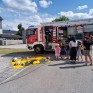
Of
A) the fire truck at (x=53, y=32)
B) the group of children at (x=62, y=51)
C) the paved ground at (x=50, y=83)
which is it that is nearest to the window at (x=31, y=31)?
the fire truck at (x=53, y=32)

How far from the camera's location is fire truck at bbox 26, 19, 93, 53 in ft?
63.8

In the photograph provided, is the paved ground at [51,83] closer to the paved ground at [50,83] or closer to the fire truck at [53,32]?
the paved ground at [50,83]

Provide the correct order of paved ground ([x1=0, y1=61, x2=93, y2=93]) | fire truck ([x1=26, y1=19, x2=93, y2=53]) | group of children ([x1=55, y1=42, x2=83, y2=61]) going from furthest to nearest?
fire truck ([x1=26, y1=19, x2=93, y2=53]) < group of children ([x1=55, y1=42, x2=83, y2=61]) < paved ground ([x1=0, y1=61, x2=93, y2=93])

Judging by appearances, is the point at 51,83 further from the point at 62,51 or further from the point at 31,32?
the point at 31,32

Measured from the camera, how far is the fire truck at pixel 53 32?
19453mm

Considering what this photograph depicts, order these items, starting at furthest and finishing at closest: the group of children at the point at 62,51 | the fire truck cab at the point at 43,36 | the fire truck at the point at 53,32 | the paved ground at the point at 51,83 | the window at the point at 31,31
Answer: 1. the window at the point at 31,31
2. the fire truck cab at the point at 43,36
3. the fire truck at the point at 53,32
4. the group of children at the point at 62,51
5. the paved ground at the point at 51,83

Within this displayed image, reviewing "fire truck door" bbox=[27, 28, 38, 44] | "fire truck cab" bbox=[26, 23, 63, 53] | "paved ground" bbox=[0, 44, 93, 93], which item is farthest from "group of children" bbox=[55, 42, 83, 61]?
"paved ground" bbox=[0, 44, 93, 93]

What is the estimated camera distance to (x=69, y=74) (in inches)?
411

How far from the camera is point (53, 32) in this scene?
20391 millimetres

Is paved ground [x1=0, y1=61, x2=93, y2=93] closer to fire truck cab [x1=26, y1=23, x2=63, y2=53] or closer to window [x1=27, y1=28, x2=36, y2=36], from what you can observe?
fire truck cab [x1=26, y1=23, x2=63, y2=53]

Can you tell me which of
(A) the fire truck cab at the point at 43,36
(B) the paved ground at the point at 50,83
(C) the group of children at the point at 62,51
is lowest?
(B) the paved ground at the point at 50,83

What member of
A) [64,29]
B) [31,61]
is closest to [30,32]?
[64,29]

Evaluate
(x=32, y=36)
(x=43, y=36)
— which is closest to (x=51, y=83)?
(x=43, y=36)

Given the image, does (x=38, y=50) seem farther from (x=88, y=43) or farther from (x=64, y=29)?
(x=88, y=43)
